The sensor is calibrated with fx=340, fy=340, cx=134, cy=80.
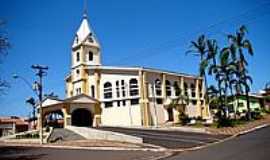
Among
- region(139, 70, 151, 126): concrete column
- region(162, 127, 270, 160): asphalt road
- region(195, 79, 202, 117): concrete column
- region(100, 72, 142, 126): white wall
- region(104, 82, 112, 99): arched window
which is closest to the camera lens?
region(162, 127, 270, 160): asphalt road

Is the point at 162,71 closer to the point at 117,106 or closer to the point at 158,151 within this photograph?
the point at 117,106

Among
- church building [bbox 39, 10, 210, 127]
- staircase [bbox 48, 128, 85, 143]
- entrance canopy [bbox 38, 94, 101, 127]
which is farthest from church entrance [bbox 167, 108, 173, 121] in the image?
staircase [bbox 48, 128, 85, 143]

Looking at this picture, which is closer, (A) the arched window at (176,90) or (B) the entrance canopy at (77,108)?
(B) the entrance canopy at (77,108)

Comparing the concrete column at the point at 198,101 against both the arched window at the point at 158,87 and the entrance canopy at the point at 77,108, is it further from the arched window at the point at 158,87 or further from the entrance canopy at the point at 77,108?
the entrance canopy at the point at 77,108

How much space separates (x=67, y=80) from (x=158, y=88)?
57.9 feet

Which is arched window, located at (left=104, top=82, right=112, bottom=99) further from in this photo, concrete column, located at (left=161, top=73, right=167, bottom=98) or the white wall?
concrete column, located at (left=161, top=73, right=167, bottom=98)

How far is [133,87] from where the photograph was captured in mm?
51188

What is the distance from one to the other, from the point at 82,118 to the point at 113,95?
244 inches

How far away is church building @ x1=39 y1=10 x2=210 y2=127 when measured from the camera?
163 feet

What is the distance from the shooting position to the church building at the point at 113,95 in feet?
163

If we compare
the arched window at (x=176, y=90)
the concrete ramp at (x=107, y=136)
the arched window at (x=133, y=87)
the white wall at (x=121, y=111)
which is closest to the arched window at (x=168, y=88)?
the arched window at (x=176, y=90)

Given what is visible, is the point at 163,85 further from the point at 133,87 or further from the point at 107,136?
the point at 107,136

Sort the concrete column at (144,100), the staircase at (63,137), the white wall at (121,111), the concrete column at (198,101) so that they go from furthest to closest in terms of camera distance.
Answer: the concrete column at (198,101) < the white wall at (121,111) < the concrete column at (144,100) < the staircase at (63,137)

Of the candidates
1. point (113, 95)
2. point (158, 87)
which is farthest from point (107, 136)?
point (158, 87)
